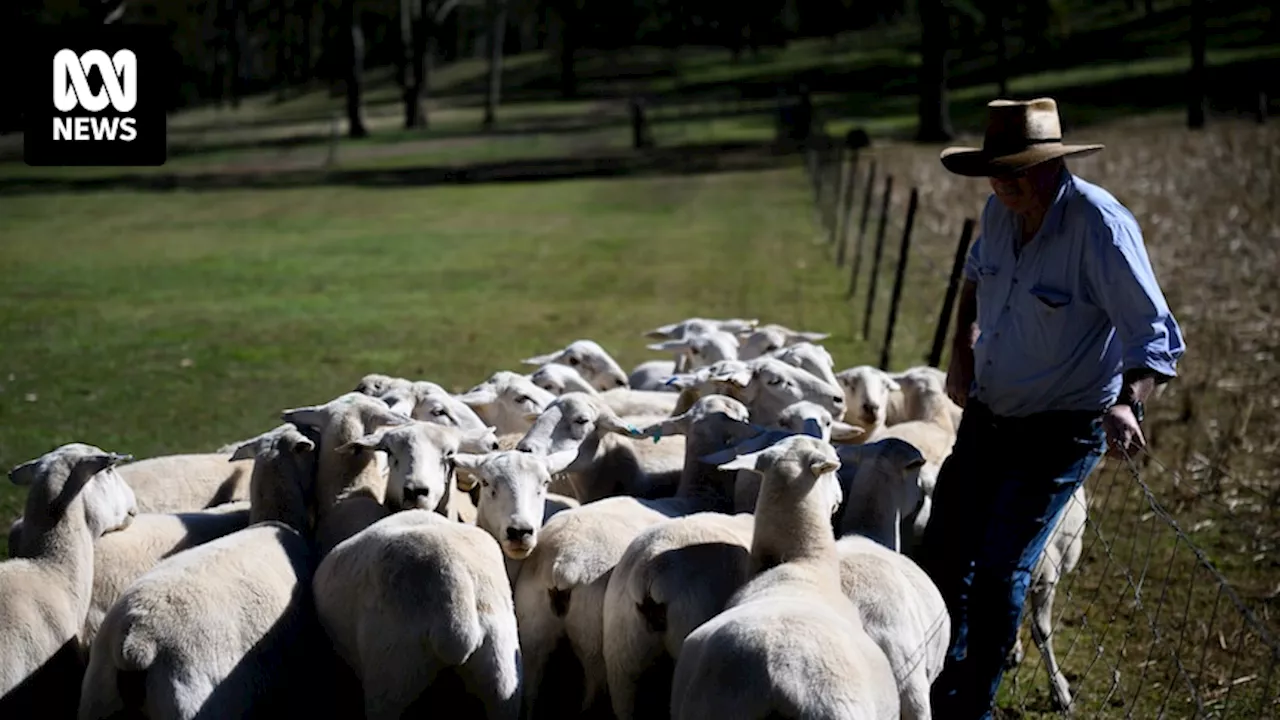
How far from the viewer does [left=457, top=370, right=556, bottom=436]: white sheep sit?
897 cm

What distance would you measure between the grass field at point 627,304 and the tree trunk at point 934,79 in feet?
12.4

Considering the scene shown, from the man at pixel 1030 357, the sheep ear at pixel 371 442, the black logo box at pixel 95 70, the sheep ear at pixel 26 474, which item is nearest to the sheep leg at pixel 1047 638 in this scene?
the man at pixel 1030 357

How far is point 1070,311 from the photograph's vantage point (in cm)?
587

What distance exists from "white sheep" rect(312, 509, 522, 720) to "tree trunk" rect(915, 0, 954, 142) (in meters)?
40.7

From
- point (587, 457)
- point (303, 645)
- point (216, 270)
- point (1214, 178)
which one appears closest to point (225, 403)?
point (587, 457)

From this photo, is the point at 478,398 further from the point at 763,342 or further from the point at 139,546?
the point at 763,342

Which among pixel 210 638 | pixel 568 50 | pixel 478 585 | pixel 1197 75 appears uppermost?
pixel 568 50

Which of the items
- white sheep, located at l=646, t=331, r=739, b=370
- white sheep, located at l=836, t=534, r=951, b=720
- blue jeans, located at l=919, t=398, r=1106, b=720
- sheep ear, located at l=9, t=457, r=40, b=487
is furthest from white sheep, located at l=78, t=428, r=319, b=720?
white sheep, located at l=646, t=331, r=739, b=370

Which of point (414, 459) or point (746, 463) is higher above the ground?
point (746, 463)

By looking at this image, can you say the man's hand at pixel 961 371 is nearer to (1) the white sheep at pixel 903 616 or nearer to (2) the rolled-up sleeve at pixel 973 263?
(2) the rolled-up sleeve at pixel 973 263

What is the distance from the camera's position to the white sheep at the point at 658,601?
591 centimetres

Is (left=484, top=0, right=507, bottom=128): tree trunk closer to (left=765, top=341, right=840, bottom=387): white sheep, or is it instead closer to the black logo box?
the black logo box

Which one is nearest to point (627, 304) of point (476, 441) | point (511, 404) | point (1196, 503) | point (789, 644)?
point (1196, 503)

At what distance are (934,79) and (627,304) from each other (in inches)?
1066
